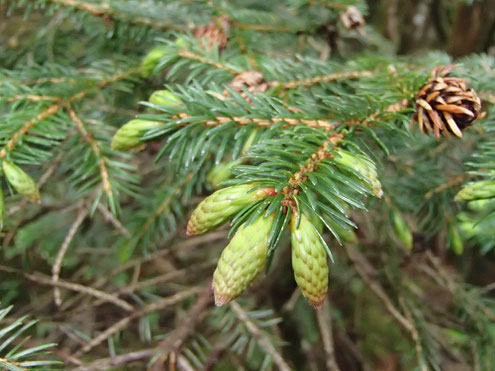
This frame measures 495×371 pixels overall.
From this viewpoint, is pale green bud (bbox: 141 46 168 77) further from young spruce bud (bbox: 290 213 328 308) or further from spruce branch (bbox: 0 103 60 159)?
young spruce bud (bbox: 290 213 328 308)

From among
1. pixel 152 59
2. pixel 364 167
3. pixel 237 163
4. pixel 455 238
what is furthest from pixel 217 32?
pixel 455 238

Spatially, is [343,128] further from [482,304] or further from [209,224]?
[482,304]

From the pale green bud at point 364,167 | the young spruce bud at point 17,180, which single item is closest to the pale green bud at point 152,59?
the young spruce bud at point 17,180

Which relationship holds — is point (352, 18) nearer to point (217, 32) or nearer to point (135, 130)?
point (217, 32)

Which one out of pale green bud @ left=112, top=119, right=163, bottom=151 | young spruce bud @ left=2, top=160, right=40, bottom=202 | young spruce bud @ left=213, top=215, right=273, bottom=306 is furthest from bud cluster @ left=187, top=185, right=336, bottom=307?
young spruce bud @ left=2, top=160, right=40, bottom=202

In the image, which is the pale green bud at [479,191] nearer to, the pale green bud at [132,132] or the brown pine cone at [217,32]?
the pale green bud at [132,132]

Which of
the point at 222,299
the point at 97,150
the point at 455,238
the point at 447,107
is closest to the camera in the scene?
the point at 222,299
